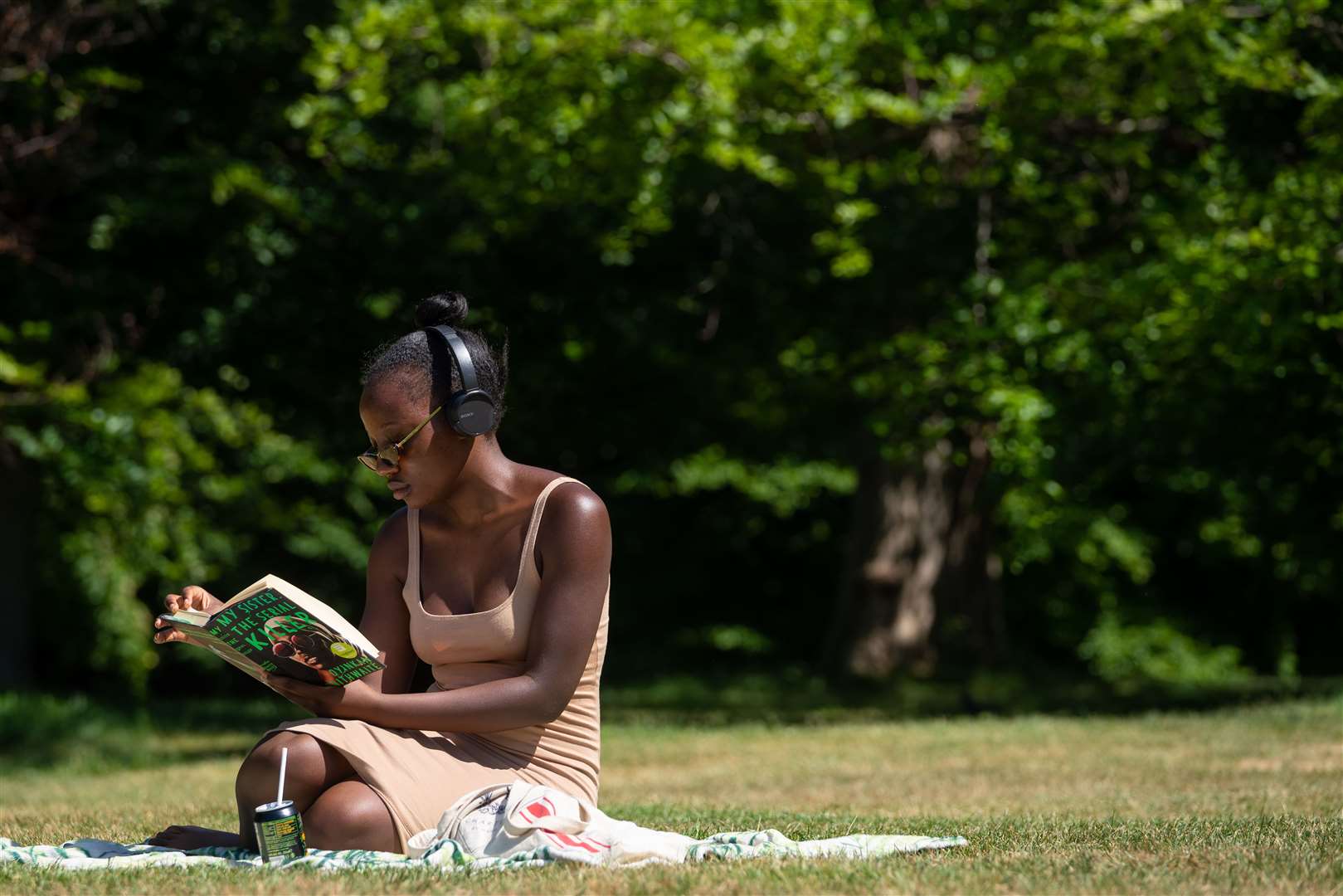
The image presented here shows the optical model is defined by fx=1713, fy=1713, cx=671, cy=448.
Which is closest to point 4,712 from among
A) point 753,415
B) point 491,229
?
point 491,229

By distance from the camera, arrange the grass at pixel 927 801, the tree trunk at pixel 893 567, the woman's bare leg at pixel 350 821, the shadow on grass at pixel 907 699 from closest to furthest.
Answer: the grass at pixel 927 801 < the woman's bare leg at pixel 350 821 < the shadow on grass at pixel 907 699 < the tree trunk at pixel 893 567

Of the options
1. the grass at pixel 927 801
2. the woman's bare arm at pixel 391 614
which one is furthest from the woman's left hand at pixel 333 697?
the grass at pixel 927 801

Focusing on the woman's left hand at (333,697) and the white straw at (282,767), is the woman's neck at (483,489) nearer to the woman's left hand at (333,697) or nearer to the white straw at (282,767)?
the woman's left hand at (333,697)

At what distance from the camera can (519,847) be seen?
180 inches

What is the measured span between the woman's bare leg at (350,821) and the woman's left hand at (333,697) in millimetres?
199

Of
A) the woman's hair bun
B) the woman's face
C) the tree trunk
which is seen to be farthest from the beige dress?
the tree trunk

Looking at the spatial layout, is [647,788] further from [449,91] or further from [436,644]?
[449,91]

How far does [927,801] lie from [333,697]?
13.9ft

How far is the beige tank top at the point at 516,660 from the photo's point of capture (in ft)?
16.0

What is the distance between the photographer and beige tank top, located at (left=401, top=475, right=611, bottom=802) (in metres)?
4.88

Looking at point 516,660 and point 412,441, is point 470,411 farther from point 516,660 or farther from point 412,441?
point 516,660

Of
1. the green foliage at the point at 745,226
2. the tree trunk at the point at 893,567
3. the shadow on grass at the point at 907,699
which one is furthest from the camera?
the tree trunk at the point at 893,567

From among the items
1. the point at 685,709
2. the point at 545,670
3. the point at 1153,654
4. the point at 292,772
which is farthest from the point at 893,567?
the point at 292,772

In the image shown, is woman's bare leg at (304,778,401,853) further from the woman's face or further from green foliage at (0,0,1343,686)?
green foliage at (0,0,1343,686)
